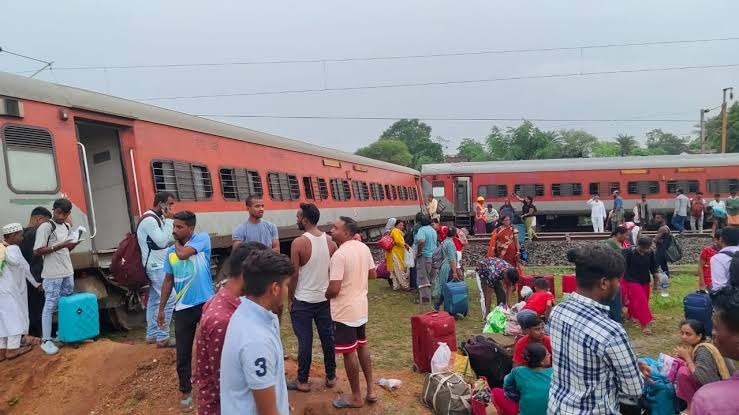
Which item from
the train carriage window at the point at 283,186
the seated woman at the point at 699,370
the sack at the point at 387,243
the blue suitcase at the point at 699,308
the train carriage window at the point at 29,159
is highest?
the train carriage window at the point at 29,159

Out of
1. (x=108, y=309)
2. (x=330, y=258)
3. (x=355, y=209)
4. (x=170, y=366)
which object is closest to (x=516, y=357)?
(x=330, y=258)

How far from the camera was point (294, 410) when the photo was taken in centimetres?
448

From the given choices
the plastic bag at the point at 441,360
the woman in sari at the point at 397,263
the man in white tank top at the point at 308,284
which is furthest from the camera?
the woman in sari at the point at 397,263

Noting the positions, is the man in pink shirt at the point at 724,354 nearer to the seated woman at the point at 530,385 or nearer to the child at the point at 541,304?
the seated woman at the point at 530,385

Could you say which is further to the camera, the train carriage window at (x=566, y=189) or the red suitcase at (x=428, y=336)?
the train carriage window at (x=566, y=189)

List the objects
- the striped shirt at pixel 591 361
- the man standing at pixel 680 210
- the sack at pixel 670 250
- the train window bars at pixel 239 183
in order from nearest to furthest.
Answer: the striped shirt at pixel 591 361 → the sack at pixel 670 250 → the train window bars at pixel 239 183 → the man standing at pixel 680 210

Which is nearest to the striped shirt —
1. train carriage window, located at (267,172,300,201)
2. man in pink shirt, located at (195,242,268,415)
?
man in pink shirt, located at (195,242,268,415)

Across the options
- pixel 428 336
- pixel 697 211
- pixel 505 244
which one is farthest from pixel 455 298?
pixel 697 211

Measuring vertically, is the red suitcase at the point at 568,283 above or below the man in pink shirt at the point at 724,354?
below

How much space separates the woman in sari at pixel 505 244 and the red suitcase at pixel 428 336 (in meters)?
3.17

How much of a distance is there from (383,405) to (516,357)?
1.32 m

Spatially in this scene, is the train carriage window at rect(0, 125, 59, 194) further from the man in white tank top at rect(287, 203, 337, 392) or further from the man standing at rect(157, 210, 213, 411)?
the man in white tank top at rect(287, 203, 337, 392)

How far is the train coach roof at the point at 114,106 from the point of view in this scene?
244 inches

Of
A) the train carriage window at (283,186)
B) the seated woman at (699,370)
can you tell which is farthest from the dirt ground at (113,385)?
the train carriage window at (283,186)
